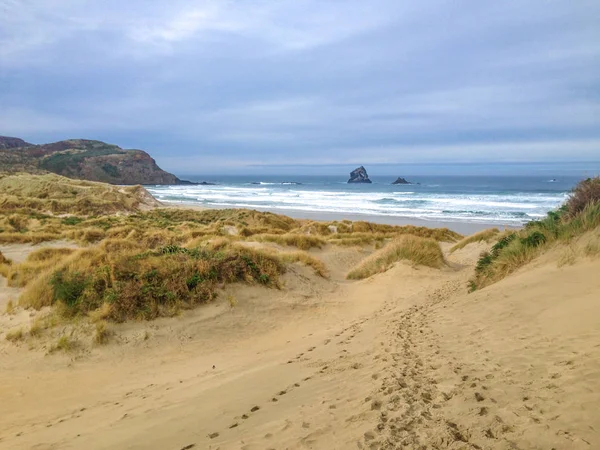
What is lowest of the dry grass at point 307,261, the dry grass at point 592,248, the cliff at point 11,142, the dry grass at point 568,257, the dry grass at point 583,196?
the dry grass at point 307,261

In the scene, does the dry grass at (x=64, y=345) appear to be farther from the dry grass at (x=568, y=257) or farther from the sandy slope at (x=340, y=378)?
the dry grass at (x=568, y=257)

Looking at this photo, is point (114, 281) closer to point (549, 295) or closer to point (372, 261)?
point (549, 295)

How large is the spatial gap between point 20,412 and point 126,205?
38361 millimetres

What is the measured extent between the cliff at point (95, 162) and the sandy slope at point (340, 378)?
3689 inches

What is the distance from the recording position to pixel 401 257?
1505 cm

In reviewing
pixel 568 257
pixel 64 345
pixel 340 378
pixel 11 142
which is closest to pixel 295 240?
pixel 568 257

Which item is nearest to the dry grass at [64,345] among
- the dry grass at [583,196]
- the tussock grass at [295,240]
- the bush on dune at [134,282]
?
the bush on dune at [134,282]

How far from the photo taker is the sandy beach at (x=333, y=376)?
346cm

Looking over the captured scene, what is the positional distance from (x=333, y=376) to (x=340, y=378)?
0.46 feet

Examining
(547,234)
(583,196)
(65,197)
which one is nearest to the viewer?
(547,234)

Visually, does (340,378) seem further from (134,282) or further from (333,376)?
(134,282)

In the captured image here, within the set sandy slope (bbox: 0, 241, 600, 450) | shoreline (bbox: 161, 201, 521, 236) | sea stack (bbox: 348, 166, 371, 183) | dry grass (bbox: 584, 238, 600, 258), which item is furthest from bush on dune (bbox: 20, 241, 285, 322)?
sea stack (bbox: 348, 166, 371, 183)

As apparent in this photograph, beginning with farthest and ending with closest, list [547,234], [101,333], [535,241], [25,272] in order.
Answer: [25,272], [535,241], [547,234], [101,333]

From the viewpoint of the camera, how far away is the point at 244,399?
489 centimetres
